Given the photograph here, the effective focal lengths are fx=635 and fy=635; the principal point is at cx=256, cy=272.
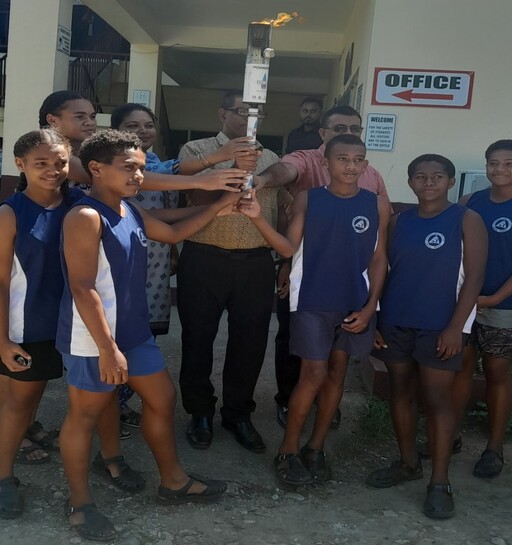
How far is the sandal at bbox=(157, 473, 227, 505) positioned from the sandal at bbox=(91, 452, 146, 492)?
0.17m

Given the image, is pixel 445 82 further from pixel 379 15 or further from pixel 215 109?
pixel 215 109

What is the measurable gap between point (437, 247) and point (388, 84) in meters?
2.64

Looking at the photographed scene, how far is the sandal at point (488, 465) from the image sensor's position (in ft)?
11.0

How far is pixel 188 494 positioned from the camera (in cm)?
292

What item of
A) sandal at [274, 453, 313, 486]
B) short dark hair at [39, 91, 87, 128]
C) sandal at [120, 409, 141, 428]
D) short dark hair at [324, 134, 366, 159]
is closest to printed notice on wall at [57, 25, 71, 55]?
short dark hair at [39, 91, 87, 128]

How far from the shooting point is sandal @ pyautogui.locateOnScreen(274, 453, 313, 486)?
10.2ft

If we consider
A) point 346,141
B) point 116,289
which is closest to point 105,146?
point 116,289

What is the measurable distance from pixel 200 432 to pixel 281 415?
59 cm

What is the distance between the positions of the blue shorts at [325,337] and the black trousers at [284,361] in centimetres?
69

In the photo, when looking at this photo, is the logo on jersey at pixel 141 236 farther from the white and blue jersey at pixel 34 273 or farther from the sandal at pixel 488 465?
the sandal at pixel 488 465

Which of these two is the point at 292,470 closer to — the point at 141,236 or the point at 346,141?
the point at 141,236

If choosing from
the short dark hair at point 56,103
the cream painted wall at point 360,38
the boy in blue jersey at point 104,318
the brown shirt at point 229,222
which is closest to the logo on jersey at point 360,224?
the brown shirt at point 229,222

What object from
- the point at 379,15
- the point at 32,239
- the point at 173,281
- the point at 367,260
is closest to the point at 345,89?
the point at 379,15

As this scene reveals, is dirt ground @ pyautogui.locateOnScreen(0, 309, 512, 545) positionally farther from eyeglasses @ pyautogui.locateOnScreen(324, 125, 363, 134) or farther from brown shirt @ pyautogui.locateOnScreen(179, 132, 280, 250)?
eyeglasses @ pyautogui.locateOnScreen(324, 125, 363, 134)
